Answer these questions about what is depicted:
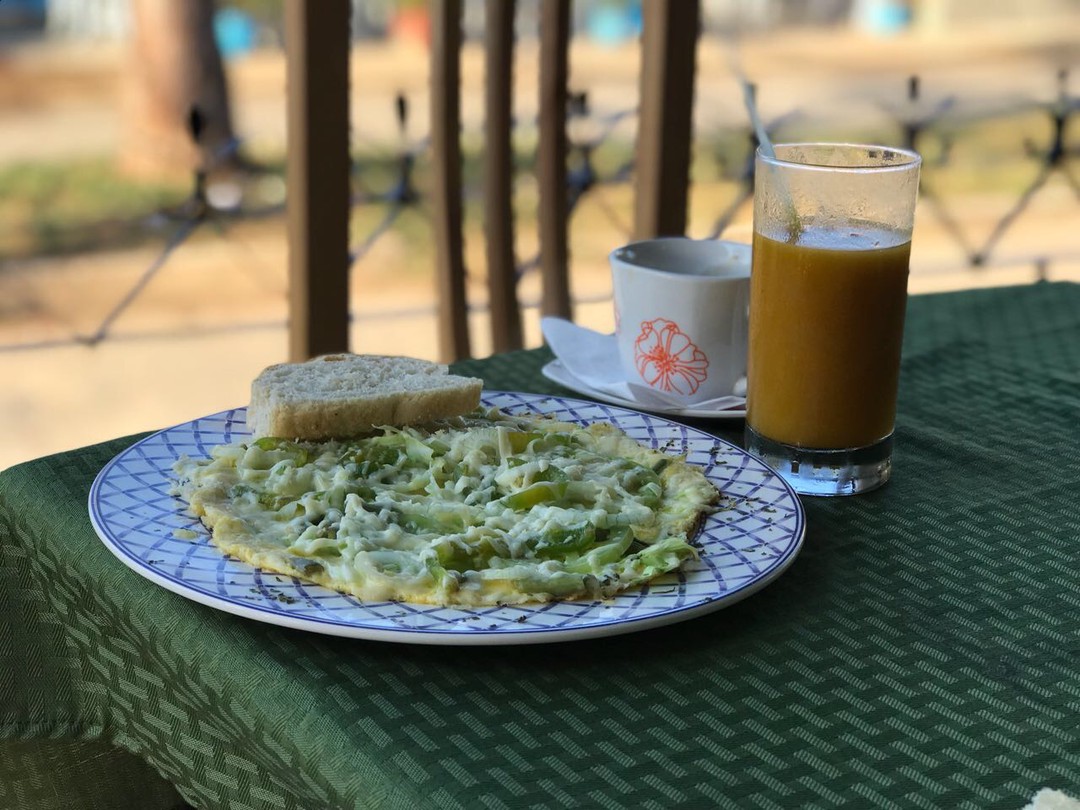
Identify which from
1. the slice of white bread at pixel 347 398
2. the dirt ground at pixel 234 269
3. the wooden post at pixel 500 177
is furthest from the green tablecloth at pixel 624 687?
the dirt ground at pixel 234 269

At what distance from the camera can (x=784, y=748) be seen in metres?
0.67

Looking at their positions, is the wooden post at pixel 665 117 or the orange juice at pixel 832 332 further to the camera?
the wooden post at pixel 665 117

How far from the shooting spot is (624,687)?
0.72m

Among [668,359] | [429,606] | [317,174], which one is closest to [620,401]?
[668,359]

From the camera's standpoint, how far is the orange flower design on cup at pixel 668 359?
1.19 meters

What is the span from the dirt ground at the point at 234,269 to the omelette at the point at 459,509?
2150mm

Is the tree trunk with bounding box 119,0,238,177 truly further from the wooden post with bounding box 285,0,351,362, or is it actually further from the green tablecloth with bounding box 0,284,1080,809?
the green tablecloth with bounding box 0,284,1080,809

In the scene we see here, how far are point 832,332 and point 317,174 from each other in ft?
3.93

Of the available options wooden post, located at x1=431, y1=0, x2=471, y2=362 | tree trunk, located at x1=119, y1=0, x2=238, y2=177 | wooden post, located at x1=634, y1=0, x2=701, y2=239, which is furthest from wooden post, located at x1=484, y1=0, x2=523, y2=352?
tree trunk, located at x1=119, y1=0, x2=238, y2=177

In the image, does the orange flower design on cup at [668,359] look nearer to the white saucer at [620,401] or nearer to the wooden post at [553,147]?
the white saucer at [620,401]

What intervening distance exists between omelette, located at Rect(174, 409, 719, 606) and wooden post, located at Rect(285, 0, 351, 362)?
1.00 metres

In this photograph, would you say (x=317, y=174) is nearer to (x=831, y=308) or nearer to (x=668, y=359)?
(x=668, y=359)

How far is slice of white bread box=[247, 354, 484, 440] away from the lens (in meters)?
1.02

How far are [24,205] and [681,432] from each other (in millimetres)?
5178
